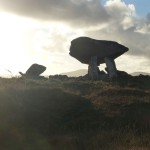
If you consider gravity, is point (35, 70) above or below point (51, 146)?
above

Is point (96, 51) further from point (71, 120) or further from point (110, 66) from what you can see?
point (71, 120)

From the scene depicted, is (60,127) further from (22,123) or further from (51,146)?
(51,146)

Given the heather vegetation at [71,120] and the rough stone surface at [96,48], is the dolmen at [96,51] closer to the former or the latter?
the rough stone surface at [96,48]

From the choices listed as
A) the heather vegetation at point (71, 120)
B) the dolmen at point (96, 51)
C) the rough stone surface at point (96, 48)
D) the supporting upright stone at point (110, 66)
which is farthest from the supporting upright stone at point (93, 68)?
the heather vegetation at point (71, 120)

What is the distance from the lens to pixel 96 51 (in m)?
49.6

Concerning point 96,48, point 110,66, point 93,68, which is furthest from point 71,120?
point 110,66

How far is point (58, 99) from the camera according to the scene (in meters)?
24.2

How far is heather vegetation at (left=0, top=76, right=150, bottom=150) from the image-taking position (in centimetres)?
1179

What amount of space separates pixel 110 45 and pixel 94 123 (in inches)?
1257

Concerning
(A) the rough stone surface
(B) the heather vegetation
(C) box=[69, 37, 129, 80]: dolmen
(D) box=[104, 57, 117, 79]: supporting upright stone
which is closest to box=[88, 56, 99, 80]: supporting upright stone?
(C) box=[69, 37, 129, 80]: dolmen

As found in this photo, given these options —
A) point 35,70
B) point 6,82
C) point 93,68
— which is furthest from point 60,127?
point 35,70

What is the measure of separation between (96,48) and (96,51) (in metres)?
0.40

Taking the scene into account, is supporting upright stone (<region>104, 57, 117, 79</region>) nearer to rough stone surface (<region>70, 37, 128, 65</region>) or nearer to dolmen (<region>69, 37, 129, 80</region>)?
dolmen (<region>69, 37, 129, 80</region>)

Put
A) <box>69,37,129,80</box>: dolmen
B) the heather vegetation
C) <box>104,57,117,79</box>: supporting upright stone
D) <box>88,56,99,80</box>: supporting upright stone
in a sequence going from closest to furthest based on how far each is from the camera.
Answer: the heather vegetation → <box>88,56,99,80</box>: supporting upright stone → <box>69,37,129,80</box>: dolmen → <box>104,57,117,79</box>: supporting upright stone
